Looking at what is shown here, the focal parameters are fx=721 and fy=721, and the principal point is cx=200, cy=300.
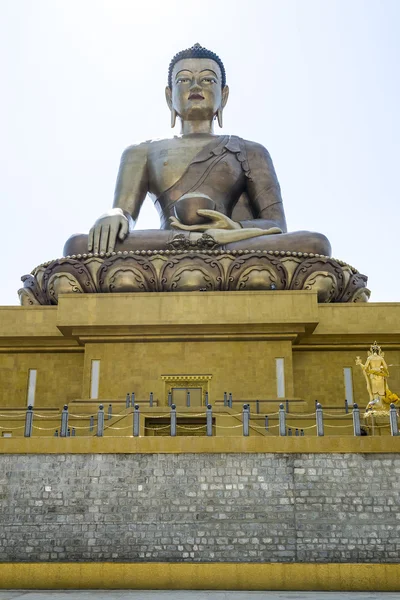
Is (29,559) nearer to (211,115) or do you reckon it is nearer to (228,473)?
(228,473)

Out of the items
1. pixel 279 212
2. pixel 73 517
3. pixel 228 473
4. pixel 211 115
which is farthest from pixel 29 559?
pixel 211 115

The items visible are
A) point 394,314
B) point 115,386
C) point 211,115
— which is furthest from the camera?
point 211,115

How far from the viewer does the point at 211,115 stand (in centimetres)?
1652

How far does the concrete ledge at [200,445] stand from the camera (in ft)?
27.4

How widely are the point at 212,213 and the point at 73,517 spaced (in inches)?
273

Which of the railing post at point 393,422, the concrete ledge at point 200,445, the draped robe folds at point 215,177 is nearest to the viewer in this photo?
the concrete ledge at point 200,445

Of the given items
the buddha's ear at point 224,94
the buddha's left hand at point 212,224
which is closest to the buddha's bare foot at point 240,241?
the buddha's left hand at point 212,224

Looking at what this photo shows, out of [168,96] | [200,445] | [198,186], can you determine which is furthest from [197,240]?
[168,96]

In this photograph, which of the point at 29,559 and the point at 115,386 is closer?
the point at 29,559

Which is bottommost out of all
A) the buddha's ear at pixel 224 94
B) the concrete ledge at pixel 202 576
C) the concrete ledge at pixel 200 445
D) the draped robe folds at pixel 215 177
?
the concrete ledge at pixel 202 576

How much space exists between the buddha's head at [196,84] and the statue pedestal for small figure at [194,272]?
5017mm

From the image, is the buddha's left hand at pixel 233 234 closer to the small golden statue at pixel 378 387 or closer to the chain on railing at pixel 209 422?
the chain on railing at pixel 209 422

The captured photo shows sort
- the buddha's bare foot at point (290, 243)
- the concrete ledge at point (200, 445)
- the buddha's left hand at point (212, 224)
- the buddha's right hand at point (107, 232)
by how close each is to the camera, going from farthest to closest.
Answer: the buddha's left hand at point (212, 224) < the buddha's right hand at point (107, 232) < the buddha's bare foot at point (290, 243) < the concrete ledge at point (200, 445)

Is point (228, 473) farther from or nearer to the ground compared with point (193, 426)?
nearer to the ground
